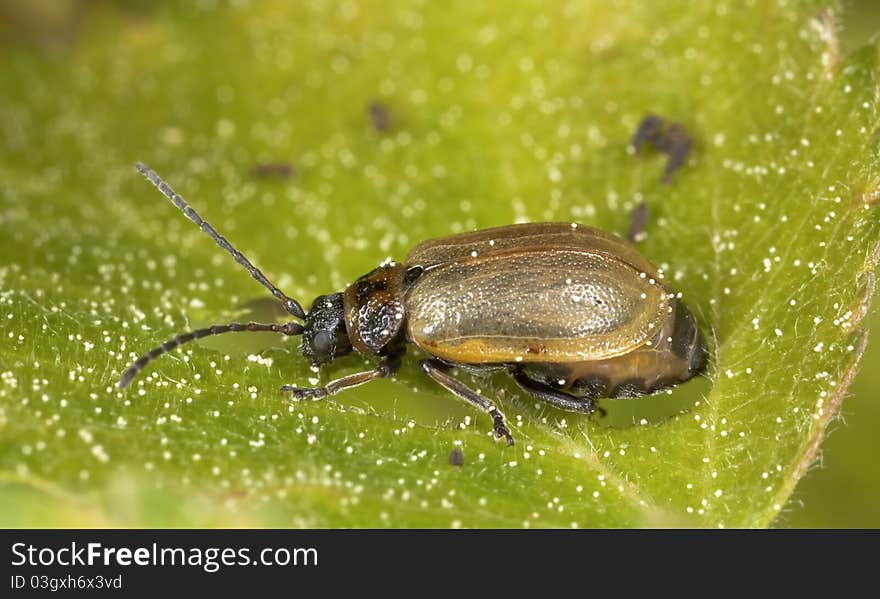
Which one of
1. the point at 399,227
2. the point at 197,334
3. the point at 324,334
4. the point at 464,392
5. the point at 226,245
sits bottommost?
the point at 464,392

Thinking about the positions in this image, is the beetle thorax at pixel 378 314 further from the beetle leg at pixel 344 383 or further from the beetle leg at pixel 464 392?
the beetle leg at pixel 464 392

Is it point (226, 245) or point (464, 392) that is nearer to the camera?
point (464, 392)

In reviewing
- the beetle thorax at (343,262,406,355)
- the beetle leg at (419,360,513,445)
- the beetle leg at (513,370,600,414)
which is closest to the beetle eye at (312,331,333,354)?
the beetle thorax at (343,262,406,355)

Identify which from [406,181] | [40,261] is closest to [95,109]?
[40,261]

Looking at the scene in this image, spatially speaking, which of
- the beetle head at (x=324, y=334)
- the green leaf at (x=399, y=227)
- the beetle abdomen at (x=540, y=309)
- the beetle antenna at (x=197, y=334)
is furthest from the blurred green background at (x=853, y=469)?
the beetle antenna at (x=197, y=334)

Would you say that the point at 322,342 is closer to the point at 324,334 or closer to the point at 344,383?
the point at 324,334

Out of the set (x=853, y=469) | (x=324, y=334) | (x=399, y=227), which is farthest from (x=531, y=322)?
(x=853, y=469)

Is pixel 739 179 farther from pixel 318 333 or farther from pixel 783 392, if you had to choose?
pixel 318 333
